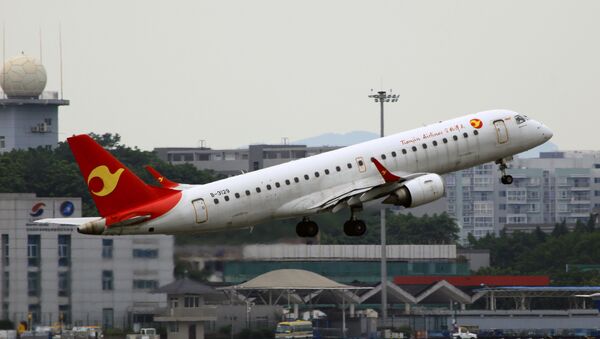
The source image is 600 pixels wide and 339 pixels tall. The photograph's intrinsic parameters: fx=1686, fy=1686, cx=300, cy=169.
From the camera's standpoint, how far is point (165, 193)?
91.3 m

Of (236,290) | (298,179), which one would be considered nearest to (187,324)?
(236,290)

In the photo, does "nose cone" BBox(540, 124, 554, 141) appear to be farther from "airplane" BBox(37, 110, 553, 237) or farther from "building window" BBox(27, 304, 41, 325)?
"building window" BBox(27, 304, 41, 325)

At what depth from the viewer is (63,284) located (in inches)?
4899

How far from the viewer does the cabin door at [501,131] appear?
9956 centimetres

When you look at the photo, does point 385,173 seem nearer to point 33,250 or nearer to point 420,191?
point 420,191

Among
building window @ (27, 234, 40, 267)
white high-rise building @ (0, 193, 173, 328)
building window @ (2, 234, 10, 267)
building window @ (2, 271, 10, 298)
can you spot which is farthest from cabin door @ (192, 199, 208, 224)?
building window @ (2, 234, 10, 267)

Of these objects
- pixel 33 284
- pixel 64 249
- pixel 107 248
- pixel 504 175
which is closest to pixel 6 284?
pixel 33 284

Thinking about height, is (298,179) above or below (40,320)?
above

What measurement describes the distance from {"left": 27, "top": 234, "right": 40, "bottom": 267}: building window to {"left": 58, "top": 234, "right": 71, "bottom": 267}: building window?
6.66ft

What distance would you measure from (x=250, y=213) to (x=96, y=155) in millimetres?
9154

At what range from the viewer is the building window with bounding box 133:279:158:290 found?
119 m

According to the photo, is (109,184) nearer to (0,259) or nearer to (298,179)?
(298,179)

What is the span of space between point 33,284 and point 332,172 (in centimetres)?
4034

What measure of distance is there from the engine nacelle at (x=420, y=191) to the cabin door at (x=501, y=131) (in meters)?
5.90
